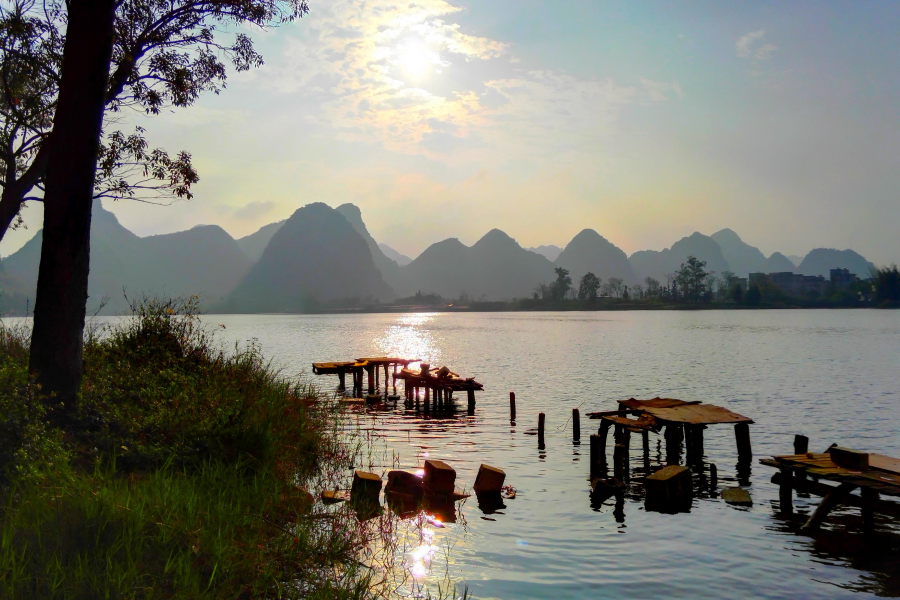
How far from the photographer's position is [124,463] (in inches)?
396

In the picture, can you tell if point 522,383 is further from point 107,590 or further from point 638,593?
point 107,590

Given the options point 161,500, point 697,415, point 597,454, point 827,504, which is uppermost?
point 161,500

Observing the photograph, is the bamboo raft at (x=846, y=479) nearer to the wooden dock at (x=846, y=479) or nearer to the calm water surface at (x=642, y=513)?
the wooden dock at (x=846, y=479)

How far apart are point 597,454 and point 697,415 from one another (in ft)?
11.9

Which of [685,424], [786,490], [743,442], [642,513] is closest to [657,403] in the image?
[743,442]

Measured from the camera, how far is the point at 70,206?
11.5m

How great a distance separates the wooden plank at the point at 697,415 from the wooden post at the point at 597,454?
2.34 m

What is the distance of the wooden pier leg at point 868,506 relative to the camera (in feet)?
37.9

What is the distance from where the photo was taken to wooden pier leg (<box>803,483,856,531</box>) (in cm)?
1203

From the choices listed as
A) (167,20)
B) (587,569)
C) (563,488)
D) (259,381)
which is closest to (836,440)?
(563,488)

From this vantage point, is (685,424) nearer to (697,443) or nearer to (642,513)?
(697,443)

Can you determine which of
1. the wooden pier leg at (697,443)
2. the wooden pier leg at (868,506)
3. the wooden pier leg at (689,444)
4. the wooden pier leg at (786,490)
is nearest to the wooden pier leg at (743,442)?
the wooden pier leg at (697,443)

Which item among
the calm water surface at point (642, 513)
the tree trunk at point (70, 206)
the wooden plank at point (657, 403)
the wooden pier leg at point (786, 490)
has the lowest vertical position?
the calm water surface at point (642, 513)

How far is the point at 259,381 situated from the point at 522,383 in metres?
26.3
